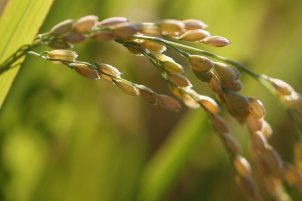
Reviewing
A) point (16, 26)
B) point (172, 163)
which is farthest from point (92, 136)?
point (16, 26)

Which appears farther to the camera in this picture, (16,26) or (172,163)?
(172,163)

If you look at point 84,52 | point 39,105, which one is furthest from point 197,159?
point 39,105

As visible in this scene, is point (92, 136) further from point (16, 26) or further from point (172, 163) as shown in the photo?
point (16, 26)

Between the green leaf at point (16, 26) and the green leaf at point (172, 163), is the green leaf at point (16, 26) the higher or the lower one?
the higher one

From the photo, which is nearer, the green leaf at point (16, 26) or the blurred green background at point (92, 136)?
the green leaf at point (16, 26)

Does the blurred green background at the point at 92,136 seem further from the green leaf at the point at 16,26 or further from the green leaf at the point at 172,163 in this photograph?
the green leaf at the point at 16,26

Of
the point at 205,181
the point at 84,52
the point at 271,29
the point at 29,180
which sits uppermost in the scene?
the point at 271,29

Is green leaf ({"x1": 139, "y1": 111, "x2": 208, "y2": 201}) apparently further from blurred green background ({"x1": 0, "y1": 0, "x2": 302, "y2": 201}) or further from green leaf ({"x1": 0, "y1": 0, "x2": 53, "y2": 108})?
green leaf ({"x1": 0, "y1": 0, "x2": 53, "y2": 108})

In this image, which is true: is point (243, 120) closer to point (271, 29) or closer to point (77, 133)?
point (77, 133)

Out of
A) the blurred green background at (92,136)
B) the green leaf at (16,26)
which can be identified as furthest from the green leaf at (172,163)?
the green leaf at (16,26)
